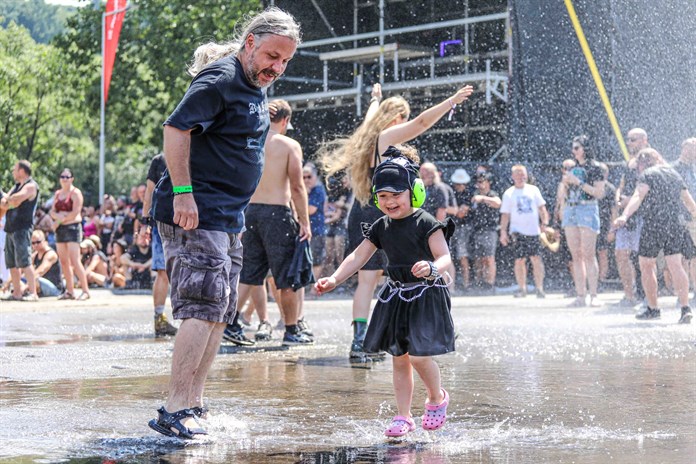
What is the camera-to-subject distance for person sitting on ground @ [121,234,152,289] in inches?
719

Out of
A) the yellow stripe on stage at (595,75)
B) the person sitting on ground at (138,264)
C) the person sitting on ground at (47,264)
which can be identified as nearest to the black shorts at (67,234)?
the person sitting on ground at (47,264)

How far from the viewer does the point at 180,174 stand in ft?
15.6

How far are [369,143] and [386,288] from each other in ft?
8.71

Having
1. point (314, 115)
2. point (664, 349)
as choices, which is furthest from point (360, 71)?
point (664, 349)

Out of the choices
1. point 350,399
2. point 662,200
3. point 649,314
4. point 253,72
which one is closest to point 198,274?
point 253,72

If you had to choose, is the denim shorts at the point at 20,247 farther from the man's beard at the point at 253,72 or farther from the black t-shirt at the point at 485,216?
the man's beard at the point at 253,72

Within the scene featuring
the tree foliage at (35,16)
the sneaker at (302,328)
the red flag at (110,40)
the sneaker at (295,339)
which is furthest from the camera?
the tree foliage at (35,16)

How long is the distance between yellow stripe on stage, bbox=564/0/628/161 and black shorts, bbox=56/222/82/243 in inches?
336

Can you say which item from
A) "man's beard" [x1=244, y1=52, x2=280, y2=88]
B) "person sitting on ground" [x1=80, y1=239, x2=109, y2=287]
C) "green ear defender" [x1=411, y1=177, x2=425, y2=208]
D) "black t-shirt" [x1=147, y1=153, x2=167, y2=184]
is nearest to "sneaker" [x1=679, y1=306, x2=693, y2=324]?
"black t-shirt" [x1=147, y1=153, x2=167, y2=184]

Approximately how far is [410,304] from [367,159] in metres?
2.80

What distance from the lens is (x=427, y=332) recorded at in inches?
199

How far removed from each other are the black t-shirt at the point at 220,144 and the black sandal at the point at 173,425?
2.64 ft

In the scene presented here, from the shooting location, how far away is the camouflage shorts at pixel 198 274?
4.87 metres

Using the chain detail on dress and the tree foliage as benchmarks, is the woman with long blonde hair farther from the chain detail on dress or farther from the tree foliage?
the tree foliage
